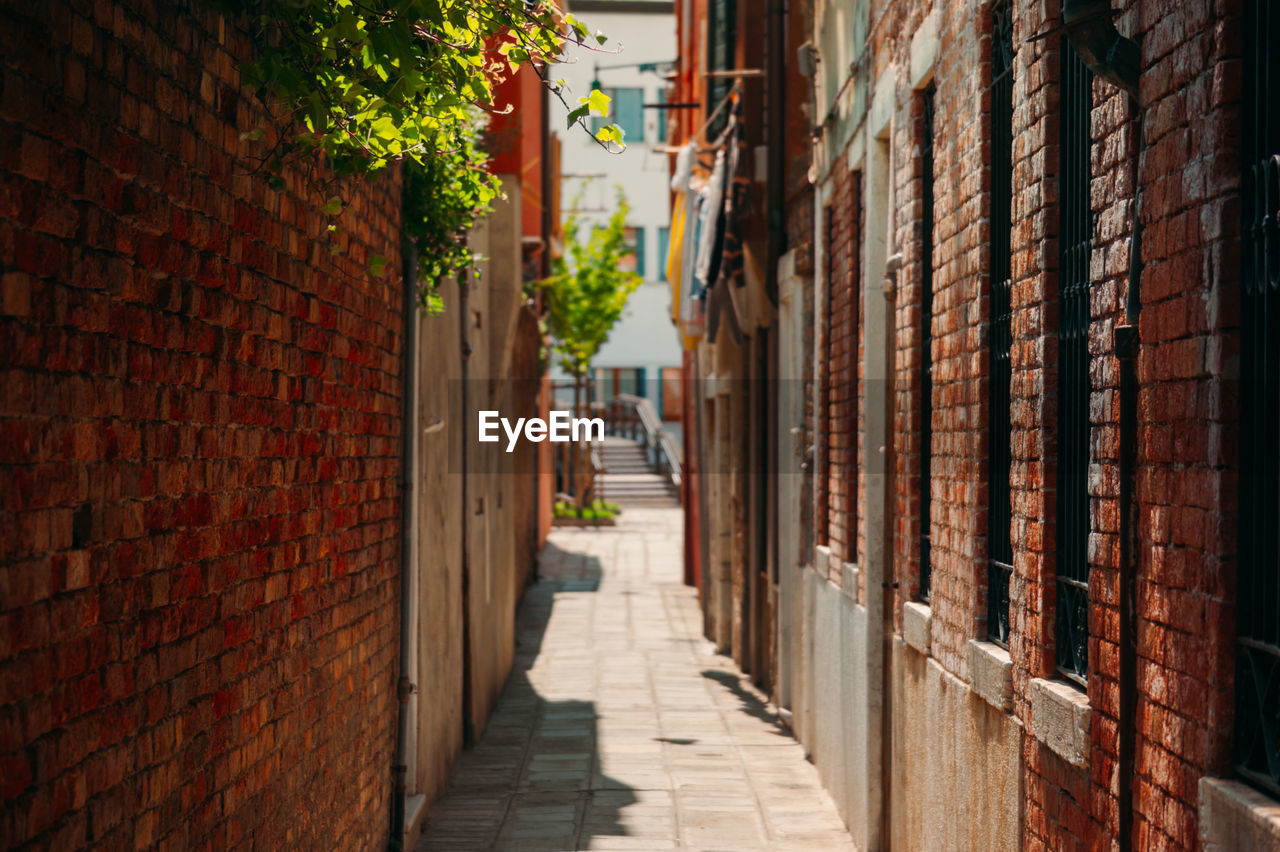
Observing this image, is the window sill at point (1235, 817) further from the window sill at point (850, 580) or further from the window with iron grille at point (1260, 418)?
the window sill at point (850, 580)

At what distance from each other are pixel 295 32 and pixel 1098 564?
2.58 m

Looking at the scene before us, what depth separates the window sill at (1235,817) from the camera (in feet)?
8.70

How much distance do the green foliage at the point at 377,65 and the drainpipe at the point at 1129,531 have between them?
1.41m

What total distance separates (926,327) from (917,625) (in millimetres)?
1329

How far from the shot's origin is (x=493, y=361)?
12.9m

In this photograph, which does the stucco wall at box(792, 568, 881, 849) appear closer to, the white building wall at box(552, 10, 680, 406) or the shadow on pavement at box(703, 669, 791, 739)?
the shadow on pavement at box(703, 669, 791, 739)

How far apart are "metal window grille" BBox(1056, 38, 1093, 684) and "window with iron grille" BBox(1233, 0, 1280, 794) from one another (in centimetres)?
113

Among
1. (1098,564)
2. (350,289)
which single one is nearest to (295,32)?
(350,289)

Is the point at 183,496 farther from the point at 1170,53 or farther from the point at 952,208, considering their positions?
the point at 952,208

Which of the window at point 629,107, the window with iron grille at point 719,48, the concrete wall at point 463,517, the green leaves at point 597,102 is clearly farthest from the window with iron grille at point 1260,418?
the window at point 629,107

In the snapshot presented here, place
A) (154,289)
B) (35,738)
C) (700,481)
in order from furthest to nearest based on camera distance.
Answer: (700,481) < (154,289) < (35,738)

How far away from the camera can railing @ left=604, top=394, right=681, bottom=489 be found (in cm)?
3631

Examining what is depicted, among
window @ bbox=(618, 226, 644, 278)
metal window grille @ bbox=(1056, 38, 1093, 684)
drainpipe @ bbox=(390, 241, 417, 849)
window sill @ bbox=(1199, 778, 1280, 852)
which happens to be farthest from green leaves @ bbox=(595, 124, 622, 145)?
window @ bbox=(618, 226, 644, 278)

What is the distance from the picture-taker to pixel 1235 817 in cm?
279
